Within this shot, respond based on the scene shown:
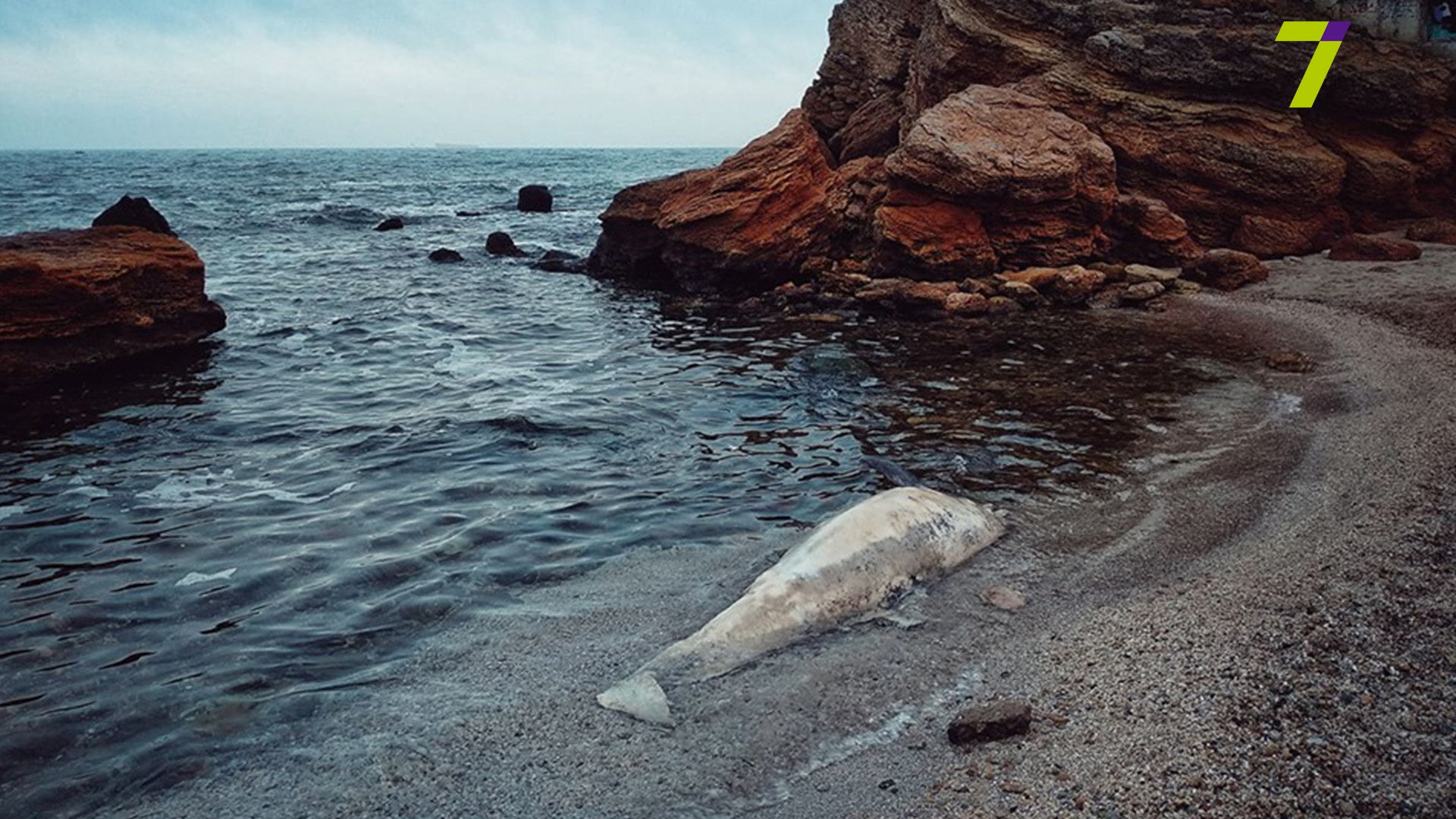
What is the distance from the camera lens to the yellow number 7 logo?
62.6 feet

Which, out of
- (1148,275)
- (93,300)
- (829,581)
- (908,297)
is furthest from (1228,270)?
(93,300)

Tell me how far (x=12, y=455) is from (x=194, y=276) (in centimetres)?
585

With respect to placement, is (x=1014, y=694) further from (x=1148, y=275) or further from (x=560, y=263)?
(x=560, y=263)

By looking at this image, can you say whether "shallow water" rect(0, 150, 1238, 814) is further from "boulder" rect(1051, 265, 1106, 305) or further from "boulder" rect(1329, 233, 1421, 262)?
"boulder" rect(1329, 233, 1421, 262)

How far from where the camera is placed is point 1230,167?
19.1m

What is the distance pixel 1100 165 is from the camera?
18.3 metres

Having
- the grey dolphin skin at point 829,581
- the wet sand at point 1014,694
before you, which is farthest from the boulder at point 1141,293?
the grey dolphin skin at point 829,581

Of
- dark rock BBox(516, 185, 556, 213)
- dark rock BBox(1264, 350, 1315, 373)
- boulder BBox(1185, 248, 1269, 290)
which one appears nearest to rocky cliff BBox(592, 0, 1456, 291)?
boulder BBox(1185, 248, 1269, 290)

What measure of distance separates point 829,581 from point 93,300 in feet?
41.4

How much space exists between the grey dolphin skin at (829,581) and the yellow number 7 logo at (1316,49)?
Result: 1806cm

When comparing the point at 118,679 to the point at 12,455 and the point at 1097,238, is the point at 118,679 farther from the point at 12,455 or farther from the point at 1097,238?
the point at 1097,238

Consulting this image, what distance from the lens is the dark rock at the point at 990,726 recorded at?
434 cm

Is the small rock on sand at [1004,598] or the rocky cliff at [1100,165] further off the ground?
the rocky cliff at [1100,165]

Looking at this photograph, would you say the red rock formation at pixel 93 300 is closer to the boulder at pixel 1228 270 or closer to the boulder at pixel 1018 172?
the boulder at pixel 1018 172
